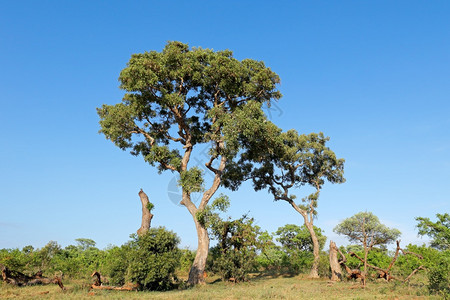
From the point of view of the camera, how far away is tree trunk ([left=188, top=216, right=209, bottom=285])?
24.0 m

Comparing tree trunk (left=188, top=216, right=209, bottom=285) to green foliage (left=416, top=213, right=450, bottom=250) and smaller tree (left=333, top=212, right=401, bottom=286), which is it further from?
smaller tree (left=333, top=212, right=401, bottom=286)

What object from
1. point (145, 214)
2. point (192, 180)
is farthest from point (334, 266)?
point (145, 214)

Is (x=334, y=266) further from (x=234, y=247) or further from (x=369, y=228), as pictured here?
(x=369, y=228)

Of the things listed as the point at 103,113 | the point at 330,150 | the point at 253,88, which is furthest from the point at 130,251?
the point at 330,150

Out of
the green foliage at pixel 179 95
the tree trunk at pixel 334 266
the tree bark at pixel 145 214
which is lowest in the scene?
the tree trunk at pixel 334 266

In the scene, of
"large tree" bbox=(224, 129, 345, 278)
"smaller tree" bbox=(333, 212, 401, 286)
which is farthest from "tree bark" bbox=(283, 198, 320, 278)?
"smaller tree" bbox=(333, 212, 401, 286)

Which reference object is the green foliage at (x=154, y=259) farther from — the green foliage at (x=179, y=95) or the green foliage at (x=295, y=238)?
the green foliage at (x=295, y=238)

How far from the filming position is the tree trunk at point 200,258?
2395cm

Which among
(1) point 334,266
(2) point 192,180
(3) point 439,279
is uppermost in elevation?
(2) point 192,180

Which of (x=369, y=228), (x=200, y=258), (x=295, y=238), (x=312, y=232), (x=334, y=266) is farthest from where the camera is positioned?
(x=369, y=228)

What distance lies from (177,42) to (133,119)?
691 centimetres

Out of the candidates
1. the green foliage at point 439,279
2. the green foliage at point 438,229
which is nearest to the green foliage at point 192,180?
the green foliage at point 439,279

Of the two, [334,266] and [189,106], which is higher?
[189,106]

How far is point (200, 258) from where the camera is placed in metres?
24.5
